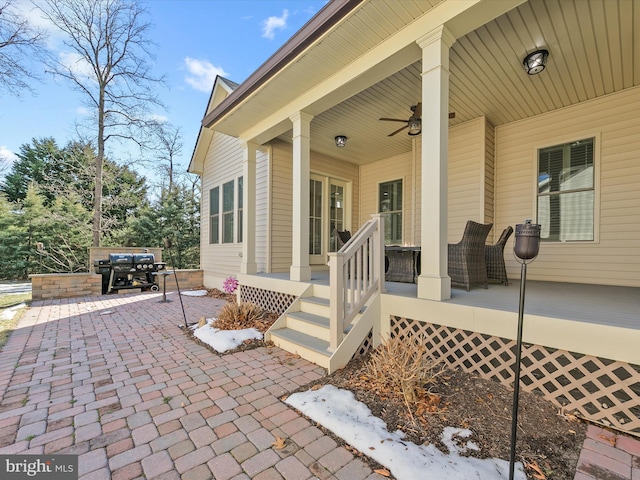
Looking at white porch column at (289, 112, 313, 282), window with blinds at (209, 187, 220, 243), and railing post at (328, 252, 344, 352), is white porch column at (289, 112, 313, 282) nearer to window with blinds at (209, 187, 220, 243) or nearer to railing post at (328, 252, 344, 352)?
railing post at (328, 252, 344, 352)

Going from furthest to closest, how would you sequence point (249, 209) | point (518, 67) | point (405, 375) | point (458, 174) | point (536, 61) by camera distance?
point (249, 209) < point (458, 174) < point (518, 67) < point (536, 61) < point (405, 375)

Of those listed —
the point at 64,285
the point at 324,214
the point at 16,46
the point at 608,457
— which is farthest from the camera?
the point at 64,285

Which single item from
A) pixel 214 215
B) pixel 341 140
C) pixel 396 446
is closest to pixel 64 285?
pixel 214 215

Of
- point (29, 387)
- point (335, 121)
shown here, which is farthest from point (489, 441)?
point (335, 121)

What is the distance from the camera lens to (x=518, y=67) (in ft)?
11.5

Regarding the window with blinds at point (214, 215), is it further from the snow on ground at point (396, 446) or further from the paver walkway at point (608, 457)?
the paver walkway at point (608, 457)

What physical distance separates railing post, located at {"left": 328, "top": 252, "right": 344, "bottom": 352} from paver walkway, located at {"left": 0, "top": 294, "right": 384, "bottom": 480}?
428 mm

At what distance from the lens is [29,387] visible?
8.08 feet

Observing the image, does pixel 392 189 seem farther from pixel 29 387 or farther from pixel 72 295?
pixel 72 295

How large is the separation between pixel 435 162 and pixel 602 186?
3.29 meters

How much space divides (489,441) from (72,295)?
8.85m

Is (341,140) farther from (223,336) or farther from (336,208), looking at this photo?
(223,336)

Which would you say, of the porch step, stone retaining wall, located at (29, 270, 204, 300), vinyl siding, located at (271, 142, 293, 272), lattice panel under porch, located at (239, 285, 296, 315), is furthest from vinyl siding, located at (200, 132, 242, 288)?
the porch step

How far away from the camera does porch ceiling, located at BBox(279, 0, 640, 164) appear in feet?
8.90
